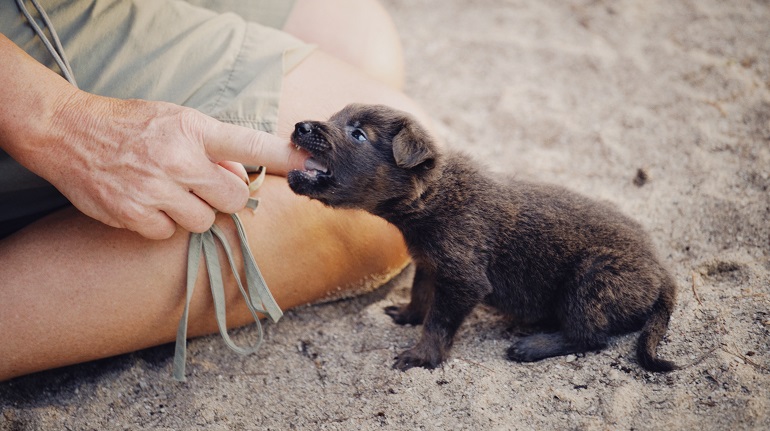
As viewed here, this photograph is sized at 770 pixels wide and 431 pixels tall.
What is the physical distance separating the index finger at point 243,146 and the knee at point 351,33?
5.16 ft

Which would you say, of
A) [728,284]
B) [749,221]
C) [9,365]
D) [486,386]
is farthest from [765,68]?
[9,365]

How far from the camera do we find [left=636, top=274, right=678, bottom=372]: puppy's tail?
9.90 feet

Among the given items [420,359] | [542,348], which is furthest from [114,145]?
[542,348]

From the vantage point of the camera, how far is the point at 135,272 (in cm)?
321

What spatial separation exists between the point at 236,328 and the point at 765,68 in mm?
4822

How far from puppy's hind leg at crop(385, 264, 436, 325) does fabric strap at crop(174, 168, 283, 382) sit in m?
0.82

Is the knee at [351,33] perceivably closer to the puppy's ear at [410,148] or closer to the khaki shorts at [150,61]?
the khaki shorts at [150,61]

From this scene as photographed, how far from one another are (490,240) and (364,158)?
0.80m

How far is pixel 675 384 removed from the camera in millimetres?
2941

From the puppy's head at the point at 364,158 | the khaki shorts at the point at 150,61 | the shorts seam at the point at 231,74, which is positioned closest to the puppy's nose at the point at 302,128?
the puppy's head at the point at 364,158

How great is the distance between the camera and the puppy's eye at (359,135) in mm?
3219

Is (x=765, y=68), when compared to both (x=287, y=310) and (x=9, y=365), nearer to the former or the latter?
(x=287, y=310)

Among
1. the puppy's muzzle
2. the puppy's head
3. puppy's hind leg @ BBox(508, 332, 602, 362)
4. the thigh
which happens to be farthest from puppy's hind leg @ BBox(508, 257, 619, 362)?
the puppy's muzzle

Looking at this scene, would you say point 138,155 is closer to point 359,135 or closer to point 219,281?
point 219,281
